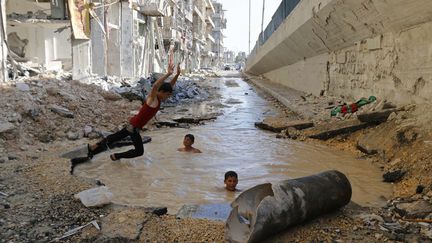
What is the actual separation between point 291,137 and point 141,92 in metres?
5.97

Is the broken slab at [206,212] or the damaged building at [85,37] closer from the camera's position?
the broken slab at [206,212]

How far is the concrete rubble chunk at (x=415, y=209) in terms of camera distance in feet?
10.6

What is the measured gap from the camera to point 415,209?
10.8 ft

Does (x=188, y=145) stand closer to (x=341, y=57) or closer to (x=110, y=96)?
(x=110, y=96)

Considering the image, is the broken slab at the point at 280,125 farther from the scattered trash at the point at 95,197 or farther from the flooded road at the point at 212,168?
the scattered trash at the point at 95,197

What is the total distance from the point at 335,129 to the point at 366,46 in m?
2.56

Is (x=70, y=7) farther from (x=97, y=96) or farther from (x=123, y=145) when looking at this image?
(x=123, y=145)

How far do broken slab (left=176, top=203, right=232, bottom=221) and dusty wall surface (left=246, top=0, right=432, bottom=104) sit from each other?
403cm

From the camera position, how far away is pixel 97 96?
1005 cm

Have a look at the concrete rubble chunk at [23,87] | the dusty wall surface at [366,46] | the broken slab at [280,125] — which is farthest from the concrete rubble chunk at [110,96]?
the dusty wall surface at [366,46]

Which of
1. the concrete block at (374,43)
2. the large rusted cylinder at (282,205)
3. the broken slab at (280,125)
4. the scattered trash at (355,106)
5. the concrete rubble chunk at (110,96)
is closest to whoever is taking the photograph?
the large rusted cylinder at (282,205)

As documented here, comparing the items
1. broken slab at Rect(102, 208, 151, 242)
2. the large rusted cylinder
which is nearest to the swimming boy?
broken slab at Rect(102, 208, 151, 242)

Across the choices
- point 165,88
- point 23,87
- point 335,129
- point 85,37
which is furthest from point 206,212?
point 85,37

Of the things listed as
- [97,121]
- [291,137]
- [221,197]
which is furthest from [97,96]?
[221,197]
